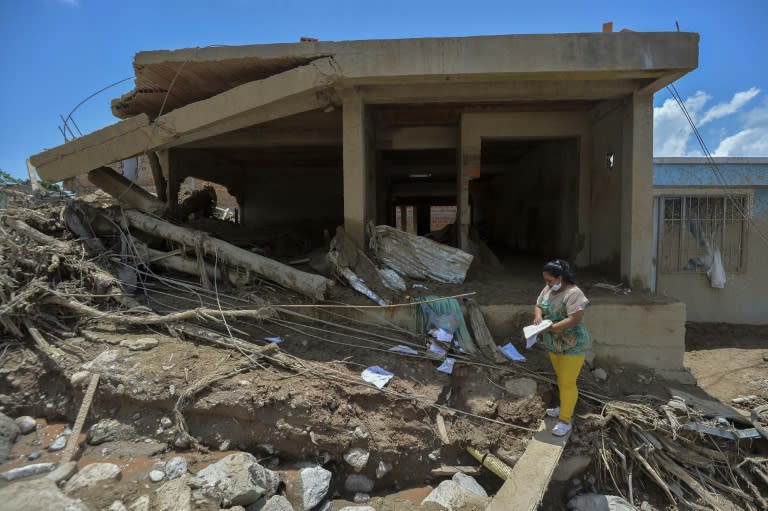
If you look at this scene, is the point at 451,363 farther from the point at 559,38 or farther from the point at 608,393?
the point at 559,38

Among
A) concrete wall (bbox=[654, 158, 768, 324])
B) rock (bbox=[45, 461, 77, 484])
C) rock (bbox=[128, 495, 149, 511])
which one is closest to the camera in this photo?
rock (bbox=[128, 495, 149, 511])

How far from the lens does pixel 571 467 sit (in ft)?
11.9

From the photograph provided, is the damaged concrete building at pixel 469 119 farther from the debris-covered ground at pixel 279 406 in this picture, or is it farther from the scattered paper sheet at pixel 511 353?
the debris-covered ground at pixel 279 406

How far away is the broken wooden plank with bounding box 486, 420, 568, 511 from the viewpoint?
2.86 m

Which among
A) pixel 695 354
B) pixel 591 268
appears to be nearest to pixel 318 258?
pixel 591 268

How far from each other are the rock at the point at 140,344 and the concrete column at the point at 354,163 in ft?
7.83

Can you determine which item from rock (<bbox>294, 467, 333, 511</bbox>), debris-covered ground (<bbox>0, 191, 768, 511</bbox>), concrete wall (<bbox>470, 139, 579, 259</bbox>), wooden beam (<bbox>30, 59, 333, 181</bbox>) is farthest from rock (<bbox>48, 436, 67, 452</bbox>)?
concrete wall (<bbox>470, 139, 579, 259</bbox>)

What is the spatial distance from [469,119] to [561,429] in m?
4.36

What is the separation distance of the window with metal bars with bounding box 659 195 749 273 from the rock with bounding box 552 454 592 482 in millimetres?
4960

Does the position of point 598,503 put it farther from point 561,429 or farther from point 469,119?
point 469,119

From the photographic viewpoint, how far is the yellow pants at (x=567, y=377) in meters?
3.35

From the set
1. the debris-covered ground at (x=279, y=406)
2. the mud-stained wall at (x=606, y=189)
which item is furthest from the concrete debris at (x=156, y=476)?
the mud-stained wall at (x=606, y=189)

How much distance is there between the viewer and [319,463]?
3281 millimetres

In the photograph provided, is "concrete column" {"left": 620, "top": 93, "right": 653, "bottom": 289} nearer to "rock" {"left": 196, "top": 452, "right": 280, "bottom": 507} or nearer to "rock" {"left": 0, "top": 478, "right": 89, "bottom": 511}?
"rock" {"left": 196, "top": 452, "right": 280, "bottom": 507}
